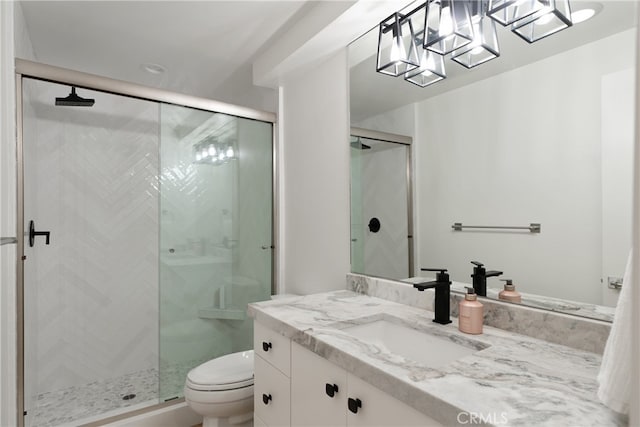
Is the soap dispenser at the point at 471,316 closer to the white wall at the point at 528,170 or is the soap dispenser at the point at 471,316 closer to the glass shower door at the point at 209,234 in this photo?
the white wall at the point at 528,170

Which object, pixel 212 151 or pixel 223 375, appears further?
pixel 212 151

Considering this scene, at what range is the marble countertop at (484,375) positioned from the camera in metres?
0.63

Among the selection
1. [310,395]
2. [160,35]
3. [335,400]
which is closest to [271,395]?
[310,395]

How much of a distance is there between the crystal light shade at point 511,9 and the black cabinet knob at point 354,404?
1.25m

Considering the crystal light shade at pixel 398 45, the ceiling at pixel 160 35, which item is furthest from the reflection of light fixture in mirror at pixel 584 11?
the ceiling at pixel 160 35

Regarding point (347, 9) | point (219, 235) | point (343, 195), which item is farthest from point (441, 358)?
point (219, 235)

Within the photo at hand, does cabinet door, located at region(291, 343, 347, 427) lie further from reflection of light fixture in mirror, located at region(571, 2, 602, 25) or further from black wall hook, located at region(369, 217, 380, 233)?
reflection of light fixture in mirror, located at region(571, 2, 602, 25)

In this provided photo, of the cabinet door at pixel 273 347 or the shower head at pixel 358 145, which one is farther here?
the shower head at pixel 358 145

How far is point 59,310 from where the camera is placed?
101 inches

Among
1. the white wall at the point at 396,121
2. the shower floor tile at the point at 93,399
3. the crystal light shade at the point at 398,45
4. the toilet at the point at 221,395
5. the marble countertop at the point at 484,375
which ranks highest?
the crystal light shade at the point at 398,45

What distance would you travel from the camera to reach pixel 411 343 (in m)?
1.20

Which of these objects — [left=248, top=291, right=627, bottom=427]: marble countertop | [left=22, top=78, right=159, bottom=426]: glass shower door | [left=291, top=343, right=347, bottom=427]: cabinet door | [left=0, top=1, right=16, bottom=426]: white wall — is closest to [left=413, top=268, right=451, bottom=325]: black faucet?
[left=248, top=291, right=627, bottom=427]: marble countertop

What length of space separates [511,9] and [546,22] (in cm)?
13

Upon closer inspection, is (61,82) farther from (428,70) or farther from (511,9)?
(511,9)
